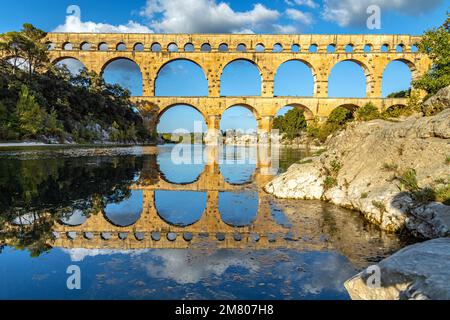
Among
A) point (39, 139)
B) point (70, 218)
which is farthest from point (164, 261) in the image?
point (39, 139)

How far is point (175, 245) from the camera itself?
427cm

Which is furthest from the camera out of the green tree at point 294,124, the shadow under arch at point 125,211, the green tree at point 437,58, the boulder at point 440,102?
the green tree at point 294,124

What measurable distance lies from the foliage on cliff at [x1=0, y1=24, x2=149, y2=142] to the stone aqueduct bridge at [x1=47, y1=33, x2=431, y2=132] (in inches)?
141

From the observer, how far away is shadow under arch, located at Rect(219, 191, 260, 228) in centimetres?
557

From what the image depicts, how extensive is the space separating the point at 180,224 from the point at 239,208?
167 cm

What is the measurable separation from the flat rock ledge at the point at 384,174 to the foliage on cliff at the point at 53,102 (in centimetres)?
2345

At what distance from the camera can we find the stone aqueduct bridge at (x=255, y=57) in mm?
42719

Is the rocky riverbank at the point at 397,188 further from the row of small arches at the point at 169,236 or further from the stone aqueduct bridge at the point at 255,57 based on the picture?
the stone aqueduct bridge at the point at 255,57

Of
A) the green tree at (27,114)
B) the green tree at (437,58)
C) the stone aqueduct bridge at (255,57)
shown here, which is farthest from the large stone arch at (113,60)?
the green tree at (437,58)

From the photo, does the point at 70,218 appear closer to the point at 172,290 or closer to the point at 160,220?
the point at 160,220

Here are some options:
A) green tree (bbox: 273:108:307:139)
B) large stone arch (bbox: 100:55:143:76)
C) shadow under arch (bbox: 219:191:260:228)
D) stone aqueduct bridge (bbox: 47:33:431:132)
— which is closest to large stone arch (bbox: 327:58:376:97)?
stone aqueduct bridge (bbox: 47:33:431:132)

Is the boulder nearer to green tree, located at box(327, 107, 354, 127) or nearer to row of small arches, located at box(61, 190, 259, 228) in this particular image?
row of small arches, located at box(61, 190, 259, 228)

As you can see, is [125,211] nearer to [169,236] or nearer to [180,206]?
[180,206]
